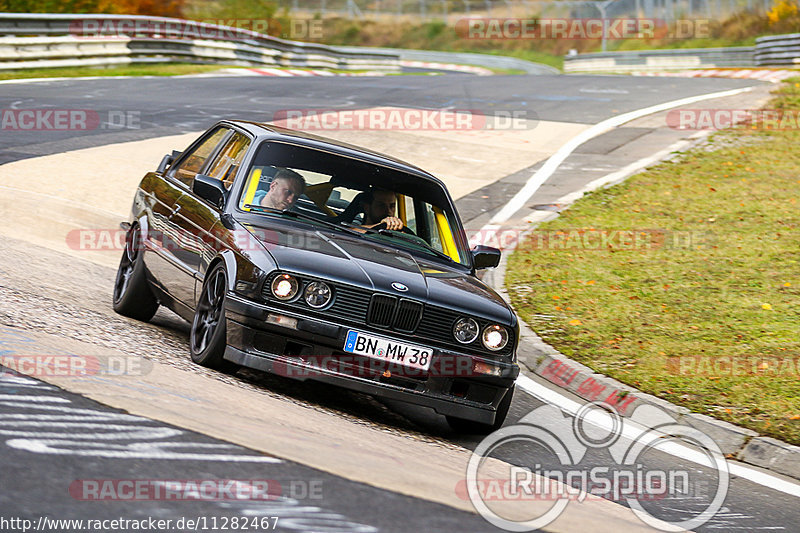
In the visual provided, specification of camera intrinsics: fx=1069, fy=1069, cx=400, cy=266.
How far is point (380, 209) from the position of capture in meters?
7.47

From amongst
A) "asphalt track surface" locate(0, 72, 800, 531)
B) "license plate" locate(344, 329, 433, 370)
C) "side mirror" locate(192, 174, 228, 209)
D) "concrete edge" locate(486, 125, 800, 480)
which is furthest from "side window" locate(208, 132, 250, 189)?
"concrete edge" locate(486, 125, 800, 480)

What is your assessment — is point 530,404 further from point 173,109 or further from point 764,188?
point 173,109

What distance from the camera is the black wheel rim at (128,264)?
8242 mm

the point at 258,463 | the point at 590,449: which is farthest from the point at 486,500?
the point at 590,449

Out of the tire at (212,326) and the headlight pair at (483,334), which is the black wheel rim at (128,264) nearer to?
the tire at (212,326)

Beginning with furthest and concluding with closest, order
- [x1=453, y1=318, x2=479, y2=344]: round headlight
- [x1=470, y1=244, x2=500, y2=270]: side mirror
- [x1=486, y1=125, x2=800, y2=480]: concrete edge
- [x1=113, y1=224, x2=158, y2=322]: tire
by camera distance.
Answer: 1. [x1=113, y1=224, x2=158, y2=322]: tire
2. [x1=470, y1=244, x2=500, y2=270]: side mirror
3. [x1=486, y1=125, x2=800, y2=480]: concrete edge
4. [x1=453, y1=318, x2=479, y2=344]: round headlight

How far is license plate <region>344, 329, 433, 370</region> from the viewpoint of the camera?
240 inches

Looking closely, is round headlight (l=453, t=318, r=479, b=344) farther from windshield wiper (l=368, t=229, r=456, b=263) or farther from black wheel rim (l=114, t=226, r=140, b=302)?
black wheel rim (l=114, t=226, r=140, b=302)

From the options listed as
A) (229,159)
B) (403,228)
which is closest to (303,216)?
(403,228)

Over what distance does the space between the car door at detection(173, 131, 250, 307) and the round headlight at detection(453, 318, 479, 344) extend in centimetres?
160

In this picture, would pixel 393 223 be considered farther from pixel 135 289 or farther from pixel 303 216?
pixel 135 289

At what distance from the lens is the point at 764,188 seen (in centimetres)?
1558

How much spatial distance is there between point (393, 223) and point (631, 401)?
2.17 m

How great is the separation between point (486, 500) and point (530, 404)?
2815 millimetres
